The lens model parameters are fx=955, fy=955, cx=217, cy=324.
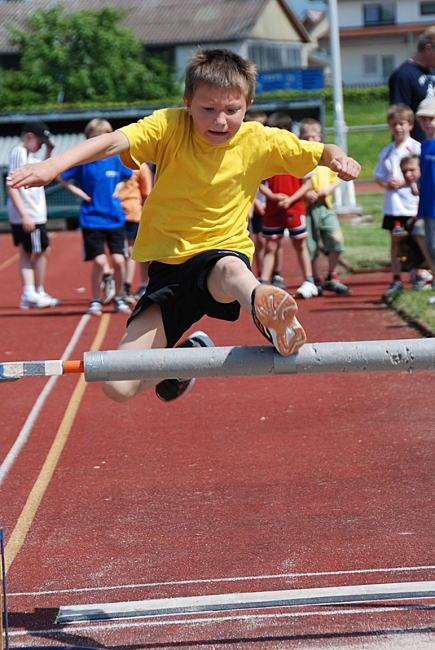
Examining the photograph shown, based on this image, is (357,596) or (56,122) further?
(56,122)

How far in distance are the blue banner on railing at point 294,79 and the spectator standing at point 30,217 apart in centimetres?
3606

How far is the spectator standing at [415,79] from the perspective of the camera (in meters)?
9.88

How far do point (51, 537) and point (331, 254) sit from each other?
7.04m

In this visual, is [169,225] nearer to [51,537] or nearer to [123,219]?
[51,537]

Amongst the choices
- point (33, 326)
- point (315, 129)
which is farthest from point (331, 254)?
point (33, 326)

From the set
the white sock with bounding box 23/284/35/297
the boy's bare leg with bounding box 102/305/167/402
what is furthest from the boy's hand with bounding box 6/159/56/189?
the white sock with bounding box 23/284/35/297

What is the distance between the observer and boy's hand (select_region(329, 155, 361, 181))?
404cm

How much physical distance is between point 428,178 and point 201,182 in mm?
5129

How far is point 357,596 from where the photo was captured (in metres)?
3.88

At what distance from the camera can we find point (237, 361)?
136 inches

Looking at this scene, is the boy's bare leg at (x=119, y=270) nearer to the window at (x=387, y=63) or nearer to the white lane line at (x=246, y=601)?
the white lane line at (x=246, y=601)

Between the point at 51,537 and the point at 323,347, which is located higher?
the point at 323,347

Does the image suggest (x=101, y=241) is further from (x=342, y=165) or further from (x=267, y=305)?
(x=267, y=305)

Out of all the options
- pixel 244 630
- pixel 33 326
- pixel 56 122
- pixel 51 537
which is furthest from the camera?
pixel 56 122
